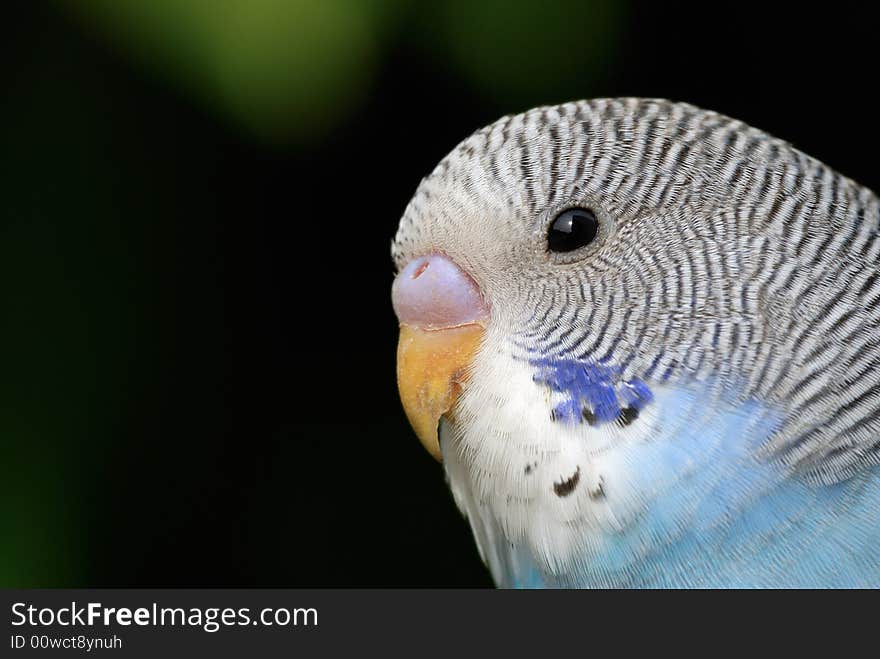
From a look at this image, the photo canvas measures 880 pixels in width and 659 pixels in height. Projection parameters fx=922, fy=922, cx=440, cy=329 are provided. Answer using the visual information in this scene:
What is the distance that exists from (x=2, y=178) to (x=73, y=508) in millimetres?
979

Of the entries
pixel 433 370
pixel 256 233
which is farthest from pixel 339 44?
pixel 433 370

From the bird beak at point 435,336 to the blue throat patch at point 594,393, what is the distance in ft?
0.63

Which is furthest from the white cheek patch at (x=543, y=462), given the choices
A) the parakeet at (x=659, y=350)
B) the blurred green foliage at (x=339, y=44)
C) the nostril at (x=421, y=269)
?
the blurred green foliage at (x=339, y=44)

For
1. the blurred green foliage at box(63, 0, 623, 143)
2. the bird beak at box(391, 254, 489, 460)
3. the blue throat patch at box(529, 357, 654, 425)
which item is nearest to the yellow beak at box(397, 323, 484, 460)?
the bird beak at box(391, 254, 489, 460)

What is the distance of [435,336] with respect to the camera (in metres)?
1.55

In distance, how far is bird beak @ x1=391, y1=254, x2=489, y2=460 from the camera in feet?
4.97

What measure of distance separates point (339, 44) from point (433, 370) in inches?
51.1

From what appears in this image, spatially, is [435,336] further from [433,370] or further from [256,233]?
[256,233]

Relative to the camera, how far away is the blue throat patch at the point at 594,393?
1338 millimetres

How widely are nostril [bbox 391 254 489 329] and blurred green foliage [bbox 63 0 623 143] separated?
3.71 feet

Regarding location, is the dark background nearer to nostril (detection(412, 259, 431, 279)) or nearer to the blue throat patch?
nostril (detection(412, 259, 431, 279))

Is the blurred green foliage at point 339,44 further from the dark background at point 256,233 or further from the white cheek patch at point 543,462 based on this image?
the white cheek patch at point 543,462
